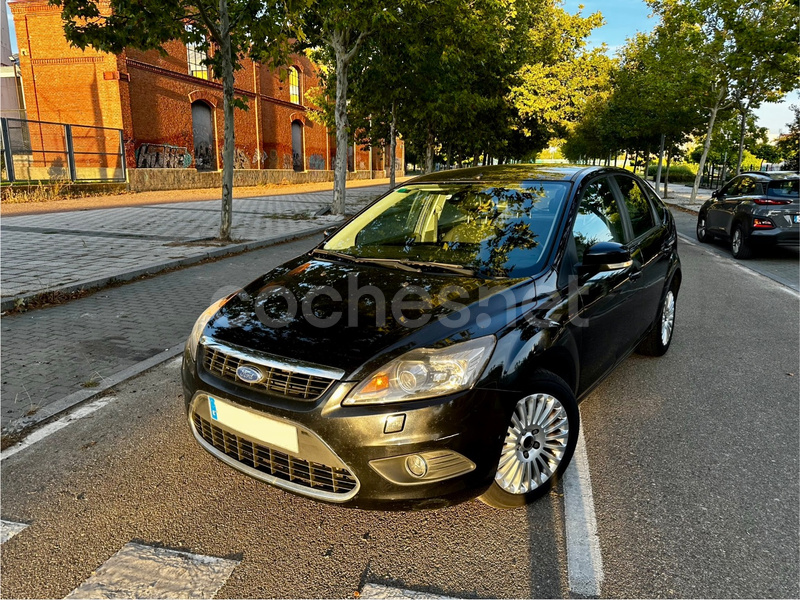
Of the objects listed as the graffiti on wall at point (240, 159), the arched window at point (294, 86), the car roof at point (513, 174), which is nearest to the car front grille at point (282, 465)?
the car roof at point (513, 174)

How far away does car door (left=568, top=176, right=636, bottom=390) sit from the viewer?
122 inches

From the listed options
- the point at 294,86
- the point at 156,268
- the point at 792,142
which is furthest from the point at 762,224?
the point at 792,142

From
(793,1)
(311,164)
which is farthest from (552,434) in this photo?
(311,164)

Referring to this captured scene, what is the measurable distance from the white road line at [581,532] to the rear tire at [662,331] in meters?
1.89

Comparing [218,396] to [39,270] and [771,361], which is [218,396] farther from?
[39,270]

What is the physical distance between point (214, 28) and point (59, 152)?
547 inches

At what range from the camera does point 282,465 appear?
2.45m

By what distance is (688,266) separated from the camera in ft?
32.5

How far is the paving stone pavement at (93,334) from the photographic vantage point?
4259mm

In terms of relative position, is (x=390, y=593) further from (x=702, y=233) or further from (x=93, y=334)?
(x=702, y=233)

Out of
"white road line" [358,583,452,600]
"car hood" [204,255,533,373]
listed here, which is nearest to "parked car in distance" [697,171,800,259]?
"car hood" [204,255,533,373]

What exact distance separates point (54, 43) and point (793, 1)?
1214 inches

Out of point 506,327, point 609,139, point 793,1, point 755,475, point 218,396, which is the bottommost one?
point 755,475

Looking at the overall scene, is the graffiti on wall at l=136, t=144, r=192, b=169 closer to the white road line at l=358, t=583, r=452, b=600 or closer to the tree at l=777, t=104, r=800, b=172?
the white road line at l=358, t=583, r=452, b=600
